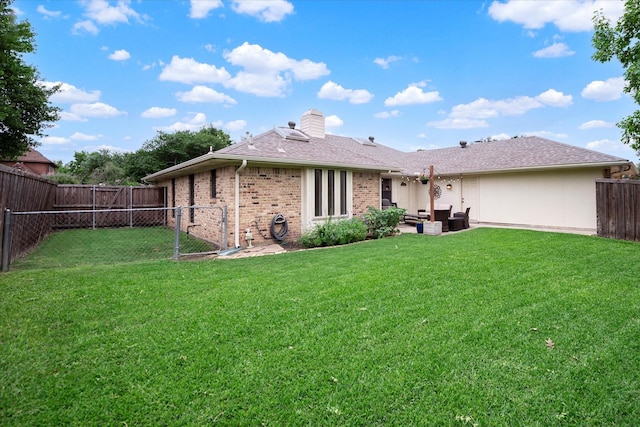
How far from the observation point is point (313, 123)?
1428 centimetres

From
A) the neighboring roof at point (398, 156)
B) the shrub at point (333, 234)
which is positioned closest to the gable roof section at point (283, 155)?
the neighboring roof at point (398, 156)

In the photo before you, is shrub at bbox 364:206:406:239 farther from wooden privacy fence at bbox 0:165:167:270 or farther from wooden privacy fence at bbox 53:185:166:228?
wooden privacy fence at bbox 53:185:166:228

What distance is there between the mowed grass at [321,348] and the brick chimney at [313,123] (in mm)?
9690

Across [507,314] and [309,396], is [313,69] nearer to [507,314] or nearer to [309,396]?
[507,314]

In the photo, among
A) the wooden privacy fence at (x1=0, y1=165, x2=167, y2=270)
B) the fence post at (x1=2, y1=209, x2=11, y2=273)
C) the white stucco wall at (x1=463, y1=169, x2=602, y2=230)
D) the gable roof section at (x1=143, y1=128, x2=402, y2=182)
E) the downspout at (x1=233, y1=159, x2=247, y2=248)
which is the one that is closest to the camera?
the fence post at (x1=2, y1=209, x2=11, y2=273)

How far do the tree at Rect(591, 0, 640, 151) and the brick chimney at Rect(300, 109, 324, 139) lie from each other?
9.49m

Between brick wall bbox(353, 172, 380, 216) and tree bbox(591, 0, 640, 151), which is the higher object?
tree bbox(591, 0, 640, 151)

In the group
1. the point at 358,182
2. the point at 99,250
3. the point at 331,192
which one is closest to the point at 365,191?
the point at 358,182

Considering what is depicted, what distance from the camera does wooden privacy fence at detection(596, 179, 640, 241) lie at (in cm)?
948

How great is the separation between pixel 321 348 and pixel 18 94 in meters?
17.4

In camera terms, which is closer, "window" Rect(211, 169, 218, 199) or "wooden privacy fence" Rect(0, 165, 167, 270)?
"wooden privacy fence" Rect(0, 165, 167, 270)

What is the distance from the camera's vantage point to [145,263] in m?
6.74

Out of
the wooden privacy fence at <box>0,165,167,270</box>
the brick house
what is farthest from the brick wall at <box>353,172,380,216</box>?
the wooden privacy fence at <box>0,165,167,270</box>

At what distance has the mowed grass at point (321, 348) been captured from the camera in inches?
90.2
